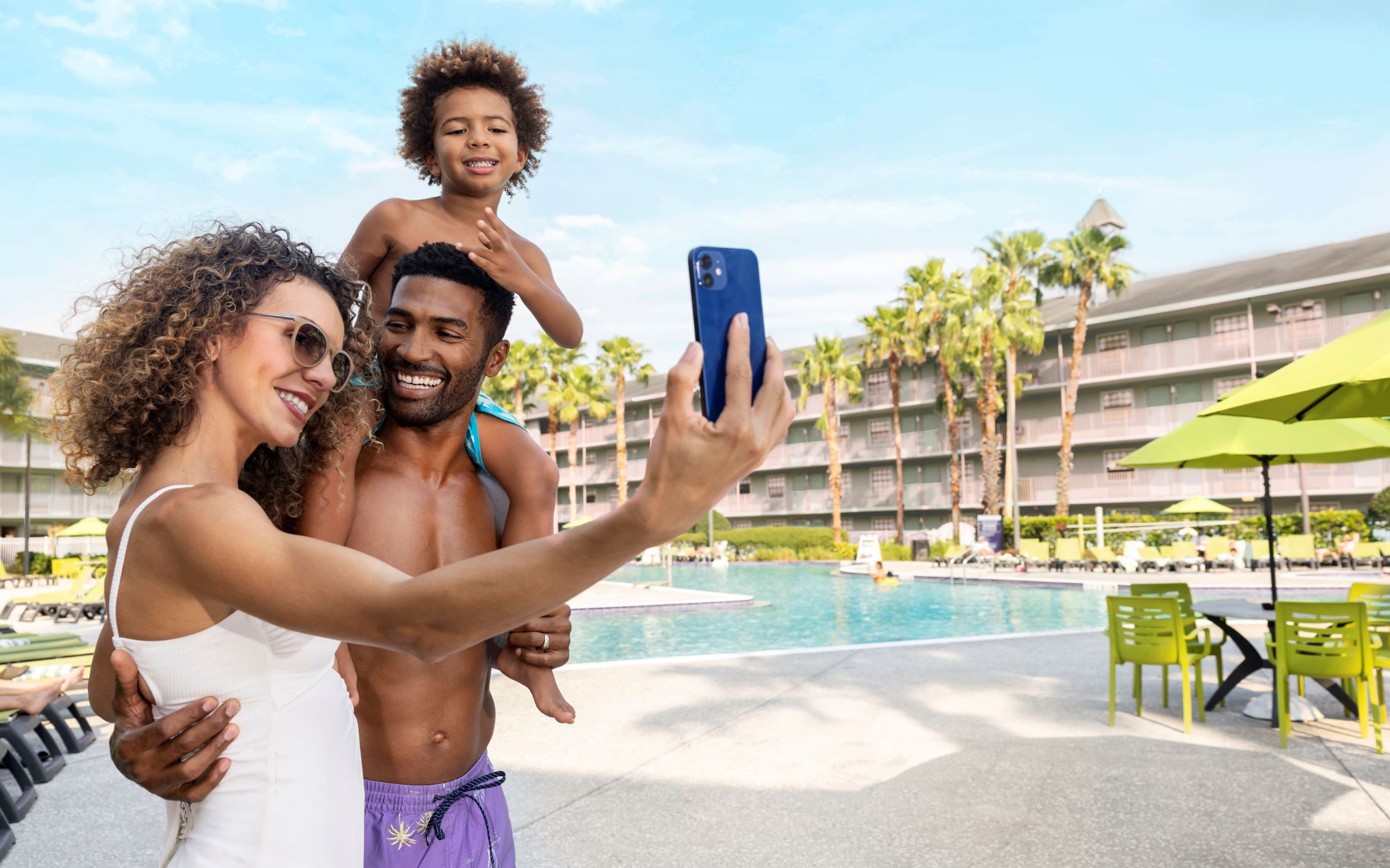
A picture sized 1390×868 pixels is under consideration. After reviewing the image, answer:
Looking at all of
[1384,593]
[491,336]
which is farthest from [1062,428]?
[491,336]

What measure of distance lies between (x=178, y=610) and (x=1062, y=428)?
1603 inches

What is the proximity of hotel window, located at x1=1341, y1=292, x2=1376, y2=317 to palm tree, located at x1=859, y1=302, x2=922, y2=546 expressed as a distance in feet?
52.1

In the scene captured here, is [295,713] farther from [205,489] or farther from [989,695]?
[989,695]

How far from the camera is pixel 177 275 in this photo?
145 centimetres

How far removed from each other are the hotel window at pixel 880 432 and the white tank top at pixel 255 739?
4720 cm

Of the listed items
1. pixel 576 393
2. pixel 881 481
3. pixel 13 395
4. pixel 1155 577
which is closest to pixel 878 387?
pixel 881 481

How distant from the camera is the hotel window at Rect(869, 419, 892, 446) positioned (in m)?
47.8

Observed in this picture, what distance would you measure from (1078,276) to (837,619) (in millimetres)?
23760

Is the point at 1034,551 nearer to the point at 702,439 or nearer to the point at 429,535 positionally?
the point at 429,535

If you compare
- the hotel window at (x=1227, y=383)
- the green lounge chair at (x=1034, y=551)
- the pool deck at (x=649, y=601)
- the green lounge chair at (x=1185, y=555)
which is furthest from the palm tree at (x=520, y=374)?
the hotel window at (x=1227, y=383)

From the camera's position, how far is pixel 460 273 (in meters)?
1.86

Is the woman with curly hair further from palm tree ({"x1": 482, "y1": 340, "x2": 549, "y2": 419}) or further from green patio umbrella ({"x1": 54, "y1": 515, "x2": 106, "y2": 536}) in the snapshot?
palm tree ({"x1": 482, "y1": 340, "x2": 549, "y2": 419})

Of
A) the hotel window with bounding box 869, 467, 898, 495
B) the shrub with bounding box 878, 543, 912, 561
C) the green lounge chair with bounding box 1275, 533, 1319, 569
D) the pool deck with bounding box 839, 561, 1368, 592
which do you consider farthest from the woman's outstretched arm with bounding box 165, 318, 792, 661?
the hotel window with bounding box 869, 467, 898, 495

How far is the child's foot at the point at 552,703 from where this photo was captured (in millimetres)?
1847
